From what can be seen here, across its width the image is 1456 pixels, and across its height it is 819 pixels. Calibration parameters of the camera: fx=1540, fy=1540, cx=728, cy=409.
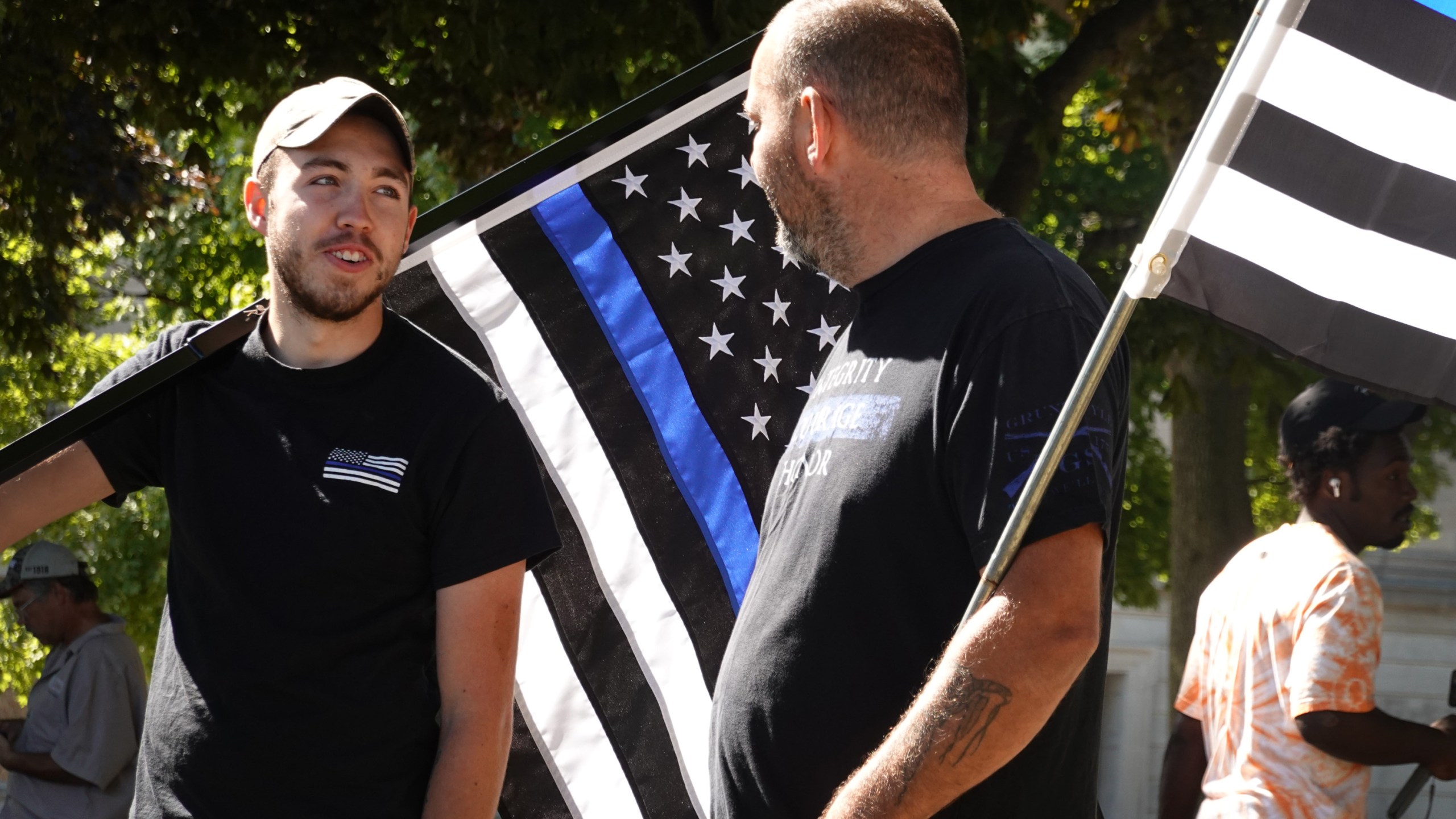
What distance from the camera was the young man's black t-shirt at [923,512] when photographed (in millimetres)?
1800

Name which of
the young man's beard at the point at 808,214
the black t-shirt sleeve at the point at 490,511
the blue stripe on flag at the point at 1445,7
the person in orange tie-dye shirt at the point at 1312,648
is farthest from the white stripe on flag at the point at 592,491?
the blue stripe on flag at the point at 1445,7

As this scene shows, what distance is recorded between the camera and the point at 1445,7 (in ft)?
5.82

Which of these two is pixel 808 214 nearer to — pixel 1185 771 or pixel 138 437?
pixel 138 437

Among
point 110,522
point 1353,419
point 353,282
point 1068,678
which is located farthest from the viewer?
point 110,522

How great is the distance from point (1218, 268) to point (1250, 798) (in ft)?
6.76

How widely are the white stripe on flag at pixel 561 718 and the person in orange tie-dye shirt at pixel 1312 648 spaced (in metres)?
1.44

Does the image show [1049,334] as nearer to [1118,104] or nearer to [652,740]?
[652,740]

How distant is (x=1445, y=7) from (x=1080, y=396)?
0.63 m

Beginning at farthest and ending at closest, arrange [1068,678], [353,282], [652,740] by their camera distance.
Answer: [652,740]
[353,282]
[1068,678]

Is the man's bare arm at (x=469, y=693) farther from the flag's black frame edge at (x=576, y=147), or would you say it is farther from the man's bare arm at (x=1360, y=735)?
the man's bare arm at (x=1360, y=735)

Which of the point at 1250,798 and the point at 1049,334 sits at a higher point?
the point at 1049,334

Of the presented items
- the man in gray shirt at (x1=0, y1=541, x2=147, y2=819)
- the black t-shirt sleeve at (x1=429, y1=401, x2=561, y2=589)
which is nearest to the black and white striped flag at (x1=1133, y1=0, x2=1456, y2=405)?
the black t-shirt sleeve at (x1=429, y1=401, x2=561, y2=589)

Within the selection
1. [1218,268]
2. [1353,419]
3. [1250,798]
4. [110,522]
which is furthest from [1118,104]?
[1218,268]

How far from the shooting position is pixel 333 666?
237cm
